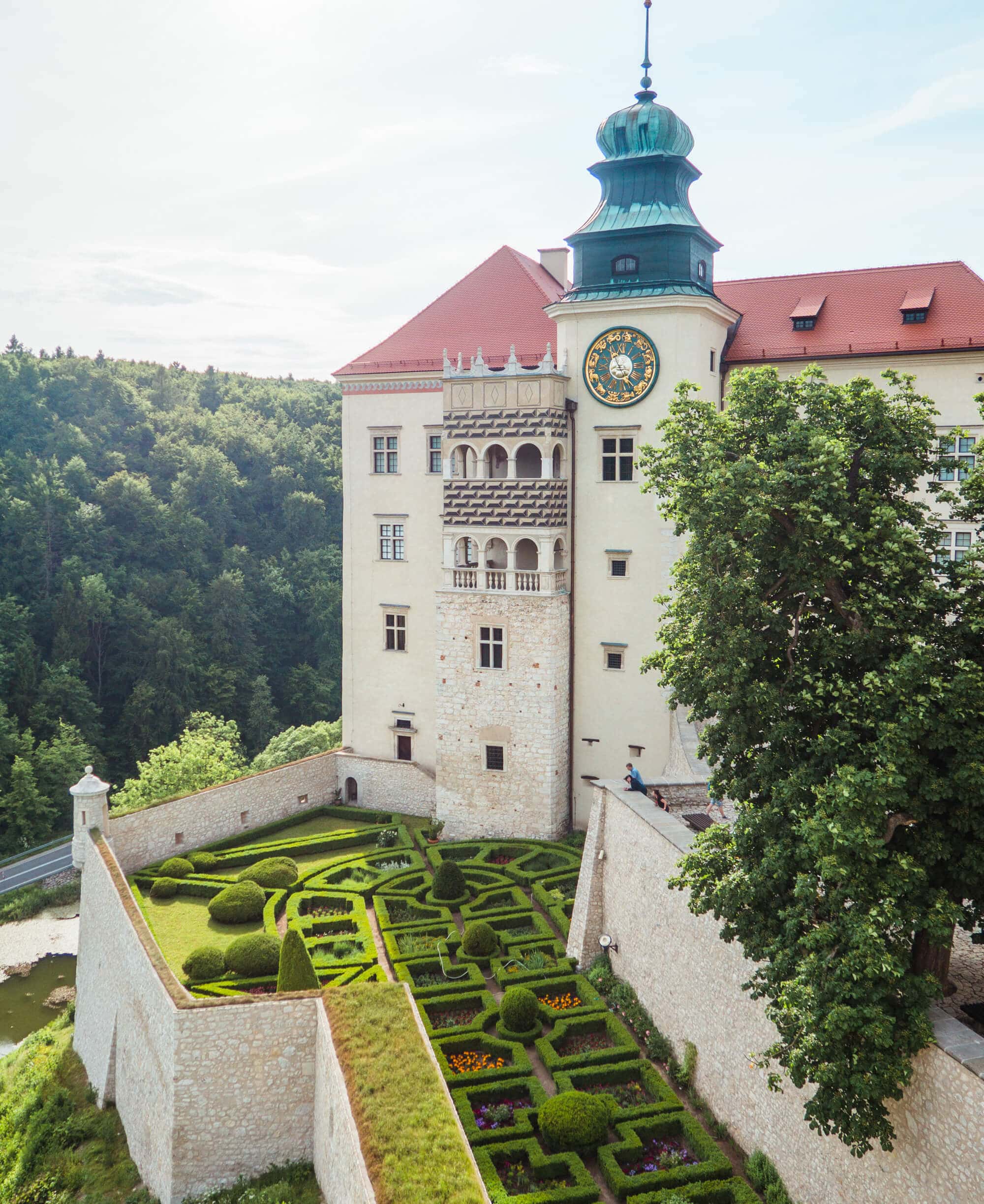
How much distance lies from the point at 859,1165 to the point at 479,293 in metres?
27.7

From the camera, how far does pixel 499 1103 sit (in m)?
18.1

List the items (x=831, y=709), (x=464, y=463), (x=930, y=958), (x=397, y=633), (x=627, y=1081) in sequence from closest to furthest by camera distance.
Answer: (x=831, y=709) → (x=930, y=958) → (x=627, y=1081) → (x=464, y=463) → (x=397, y=633)

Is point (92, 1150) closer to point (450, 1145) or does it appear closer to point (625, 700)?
point (450, 1145)

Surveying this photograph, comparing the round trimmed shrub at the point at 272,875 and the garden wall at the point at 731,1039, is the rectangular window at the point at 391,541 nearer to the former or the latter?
the round trimmed shrub at the point at 272,875

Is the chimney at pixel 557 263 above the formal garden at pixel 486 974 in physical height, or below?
above

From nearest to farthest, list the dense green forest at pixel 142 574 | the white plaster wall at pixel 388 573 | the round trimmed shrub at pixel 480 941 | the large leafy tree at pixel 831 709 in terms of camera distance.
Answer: the large leafy tree at pixel 831 709
the round trimmed shrub at pixel 480 941
the white plaster wall at pixel 388 573
the dense green forest at pixel 142 574

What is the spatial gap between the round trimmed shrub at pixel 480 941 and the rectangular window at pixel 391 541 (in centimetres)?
1447

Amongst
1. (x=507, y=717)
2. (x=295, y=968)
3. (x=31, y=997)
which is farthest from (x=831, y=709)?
(x=31, y=997)

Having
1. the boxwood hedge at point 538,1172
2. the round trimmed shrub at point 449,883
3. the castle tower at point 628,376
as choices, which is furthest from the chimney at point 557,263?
the boxwood hedge at point 538,1172

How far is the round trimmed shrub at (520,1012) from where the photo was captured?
20.2 m

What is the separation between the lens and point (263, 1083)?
18.7m

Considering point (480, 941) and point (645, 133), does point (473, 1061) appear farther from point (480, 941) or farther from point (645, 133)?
point (645, 133)

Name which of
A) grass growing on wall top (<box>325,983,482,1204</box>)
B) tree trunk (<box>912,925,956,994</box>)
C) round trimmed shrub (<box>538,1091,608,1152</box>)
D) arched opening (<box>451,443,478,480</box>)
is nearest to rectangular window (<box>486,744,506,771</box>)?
arched opening (<box>451,443,478,480</box>)

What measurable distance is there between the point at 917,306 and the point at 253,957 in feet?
82.2
